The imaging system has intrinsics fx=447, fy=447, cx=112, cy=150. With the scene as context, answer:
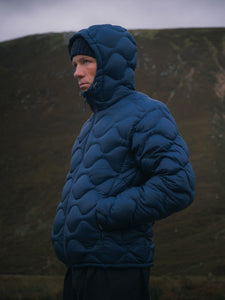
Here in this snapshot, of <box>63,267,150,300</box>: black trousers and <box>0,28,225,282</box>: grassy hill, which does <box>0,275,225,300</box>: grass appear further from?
<box>63,267,150,300</box>: black trousers

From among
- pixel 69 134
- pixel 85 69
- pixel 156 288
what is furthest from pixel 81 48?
pixel 69 134

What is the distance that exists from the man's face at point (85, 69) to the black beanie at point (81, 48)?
0.7 inches

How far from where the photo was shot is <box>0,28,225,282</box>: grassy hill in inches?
172

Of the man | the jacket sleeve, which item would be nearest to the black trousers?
the man

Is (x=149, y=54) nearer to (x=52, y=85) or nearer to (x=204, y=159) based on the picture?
(x=52, y=85)

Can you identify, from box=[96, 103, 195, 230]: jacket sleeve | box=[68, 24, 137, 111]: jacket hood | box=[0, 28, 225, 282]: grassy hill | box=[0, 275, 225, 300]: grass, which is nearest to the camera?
box=[96, 103, 195, 230]: jacket sleeve

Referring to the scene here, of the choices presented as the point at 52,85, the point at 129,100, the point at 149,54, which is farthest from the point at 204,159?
the point at 129,100

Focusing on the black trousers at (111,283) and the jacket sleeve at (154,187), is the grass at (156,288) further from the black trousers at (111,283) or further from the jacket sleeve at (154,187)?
the jacket sleeve at (154,187)

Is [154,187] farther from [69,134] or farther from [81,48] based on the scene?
[69,134]

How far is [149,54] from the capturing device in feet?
21.7

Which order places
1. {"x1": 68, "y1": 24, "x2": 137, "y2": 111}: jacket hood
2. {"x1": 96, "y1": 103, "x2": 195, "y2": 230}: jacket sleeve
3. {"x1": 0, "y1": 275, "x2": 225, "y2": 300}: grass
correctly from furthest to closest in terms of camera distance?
{"x1": 0, "y1": 275, "x2": 225, "y2": 300}: grass → {"x1": 68, "y1": 24, "x2": 137, "y2": 111}: jacket hood → {"x1": 96, "y1": 103, "x2": 195, "y2": 230}: jacket sleeve

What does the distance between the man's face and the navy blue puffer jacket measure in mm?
49

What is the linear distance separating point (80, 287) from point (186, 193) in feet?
2.06

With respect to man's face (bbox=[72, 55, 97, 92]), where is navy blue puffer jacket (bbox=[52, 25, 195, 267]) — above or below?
below
